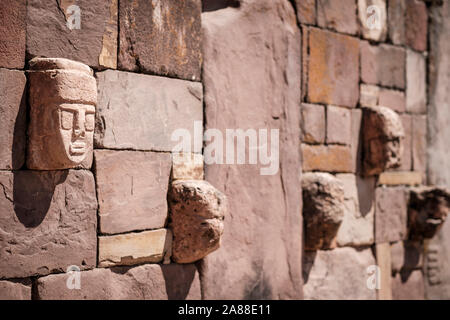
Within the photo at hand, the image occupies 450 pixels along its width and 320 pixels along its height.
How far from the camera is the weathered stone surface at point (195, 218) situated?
138 inches

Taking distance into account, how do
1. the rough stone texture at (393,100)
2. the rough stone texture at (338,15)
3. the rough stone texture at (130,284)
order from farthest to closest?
the rough stone texture at (393,100), the rough stone texture at (338,15), the rough stone texture at (130,284)

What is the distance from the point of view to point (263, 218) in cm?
Result: 413

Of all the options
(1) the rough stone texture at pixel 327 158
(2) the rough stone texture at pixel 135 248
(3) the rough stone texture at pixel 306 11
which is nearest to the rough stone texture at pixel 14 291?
(2) the rough stone texture at pixel 135 248

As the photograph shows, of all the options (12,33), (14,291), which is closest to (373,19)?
(12,33)

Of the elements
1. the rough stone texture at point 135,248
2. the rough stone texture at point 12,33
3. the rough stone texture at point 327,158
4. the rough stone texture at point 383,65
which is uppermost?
the rough stone texture at point 383,65

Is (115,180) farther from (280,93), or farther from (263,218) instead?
(280,93)

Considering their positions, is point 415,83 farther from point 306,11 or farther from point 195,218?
point 195,218

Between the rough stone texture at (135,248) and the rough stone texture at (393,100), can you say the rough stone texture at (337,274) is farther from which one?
the rough stone texture at (135,248)

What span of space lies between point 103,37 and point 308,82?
74.6 inches

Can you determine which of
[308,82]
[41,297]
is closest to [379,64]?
[308,82]

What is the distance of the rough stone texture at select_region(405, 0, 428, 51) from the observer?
5.53 m

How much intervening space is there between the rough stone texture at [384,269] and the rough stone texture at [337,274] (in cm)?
9

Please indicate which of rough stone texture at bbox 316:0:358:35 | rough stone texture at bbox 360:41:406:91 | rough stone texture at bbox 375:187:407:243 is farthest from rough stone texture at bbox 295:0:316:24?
rough stone texture at bbox 375:187:407:243

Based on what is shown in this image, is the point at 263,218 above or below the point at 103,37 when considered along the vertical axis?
below
